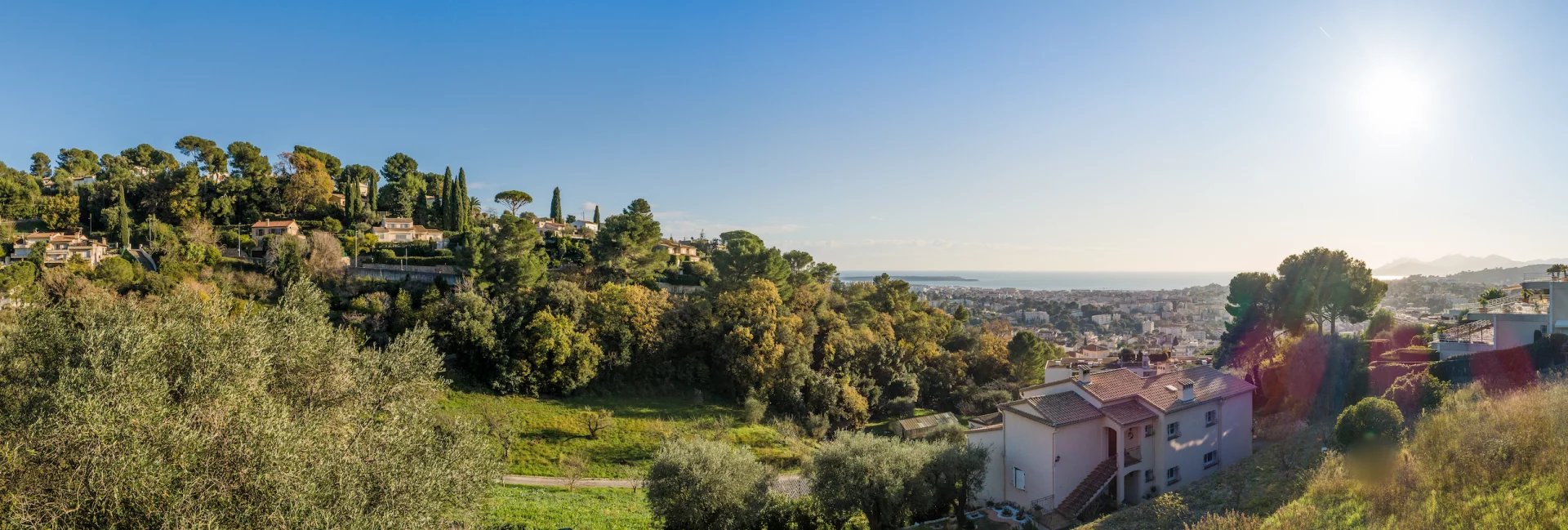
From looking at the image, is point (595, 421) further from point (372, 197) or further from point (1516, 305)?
point (372, 197)

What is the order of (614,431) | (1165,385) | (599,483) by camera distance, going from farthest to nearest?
(614,431)
(599,483)
(1165,385)

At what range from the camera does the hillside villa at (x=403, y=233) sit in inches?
1740

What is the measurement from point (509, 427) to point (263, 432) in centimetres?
1559

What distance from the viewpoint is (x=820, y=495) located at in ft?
50.6

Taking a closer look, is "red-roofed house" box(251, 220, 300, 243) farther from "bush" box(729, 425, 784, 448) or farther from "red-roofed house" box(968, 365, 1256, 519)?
"red-roofed house" box(968, 365, 1256, 519)

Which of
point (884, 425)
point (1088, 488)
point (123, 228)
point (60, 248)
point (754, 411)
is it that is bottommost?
point (884, 425)

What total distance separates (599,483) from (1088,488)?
605 inches

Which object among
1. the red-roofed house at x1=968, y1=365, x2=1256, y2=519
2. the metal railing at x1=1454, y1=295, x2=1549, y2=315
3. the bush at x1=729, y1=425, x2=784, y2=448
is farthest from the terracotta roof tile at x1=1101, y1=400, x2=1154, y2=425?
the metal railing at x1=1454, y1=295, x2=1549, y2=315

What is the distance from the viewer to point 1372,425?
13.4m

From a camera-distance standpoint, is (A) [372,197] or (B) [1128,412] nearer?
(B) [1128,412]

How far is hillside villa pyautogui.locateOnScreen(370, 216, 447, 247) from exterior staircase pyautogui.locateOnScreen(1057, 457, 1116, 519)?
138ft

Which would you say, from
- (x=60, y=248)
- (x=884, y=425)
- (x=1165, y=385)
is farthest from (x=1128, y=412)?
(x=60, y=248)

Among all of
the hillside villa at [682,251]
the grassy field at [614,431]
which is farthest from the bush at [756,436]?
the hillside villa at [682,251]

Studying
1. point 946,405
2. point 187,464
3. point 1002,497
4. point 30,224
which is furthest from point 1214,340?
point 30,224
